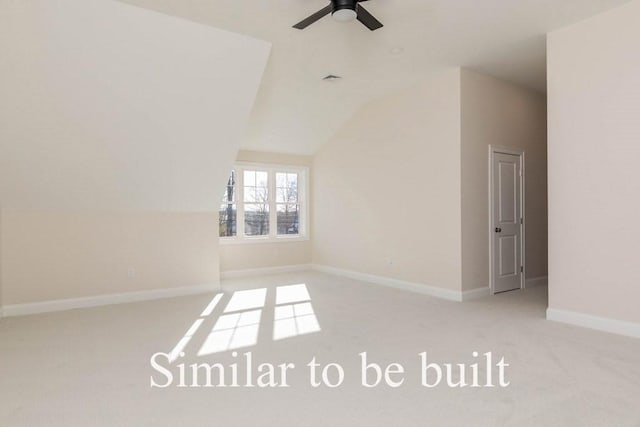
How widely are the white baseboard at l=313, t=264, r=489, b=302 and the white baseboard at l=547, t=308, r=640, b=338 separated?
1.03 metres

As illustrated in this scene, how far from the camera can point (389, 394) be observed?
2.41 meters

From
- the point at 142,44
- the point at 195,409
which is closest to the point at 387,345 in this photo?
the point at 195,409

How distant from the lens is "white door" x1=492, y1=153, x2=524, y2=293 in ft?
17.3

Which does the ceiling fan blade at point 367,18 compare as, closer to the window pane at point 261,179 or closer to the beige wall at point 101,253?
the beige wall at point 101,253

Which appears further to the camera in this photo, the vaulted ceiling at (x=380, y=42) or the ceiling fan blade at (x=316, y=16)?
the vaulted ceiling at (x=380, y=42)

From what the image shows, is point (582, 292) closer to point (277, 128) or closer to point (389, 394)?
point (389, 394)

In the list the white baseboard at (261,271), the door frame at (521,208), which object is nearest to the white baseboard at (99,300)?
the white baseboard at (261,271)

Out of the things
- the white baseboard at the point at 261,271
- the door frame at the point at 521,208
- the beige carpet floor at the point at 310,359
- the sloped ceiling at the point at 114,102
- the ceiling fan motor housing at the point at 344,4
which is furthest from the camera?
the white baseboard at the point at 261,271

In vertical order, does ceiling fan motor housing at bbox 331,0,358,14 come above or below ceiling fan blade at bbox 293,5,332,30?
above

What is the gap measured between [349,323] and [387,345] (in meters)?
0.72

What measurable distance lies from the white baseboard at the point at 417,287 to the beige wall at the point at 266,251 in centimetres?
100

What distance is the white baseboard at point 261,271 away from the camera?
6.80 metres

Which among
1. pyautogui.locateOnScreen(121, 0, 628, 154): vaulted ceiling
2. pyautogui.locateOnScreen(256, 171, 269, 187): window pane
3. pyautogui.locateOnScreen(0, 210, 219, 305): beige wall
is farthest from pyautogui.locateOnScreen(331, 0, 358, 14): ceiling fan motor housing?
pyautogui.locateOnScreen(256, 171, 269, 187): window pane

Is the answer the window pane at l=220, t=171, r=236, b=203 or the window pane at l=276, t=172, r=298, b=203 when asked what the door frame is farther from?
the window pane at l=220, t=171, r=236, b=203
